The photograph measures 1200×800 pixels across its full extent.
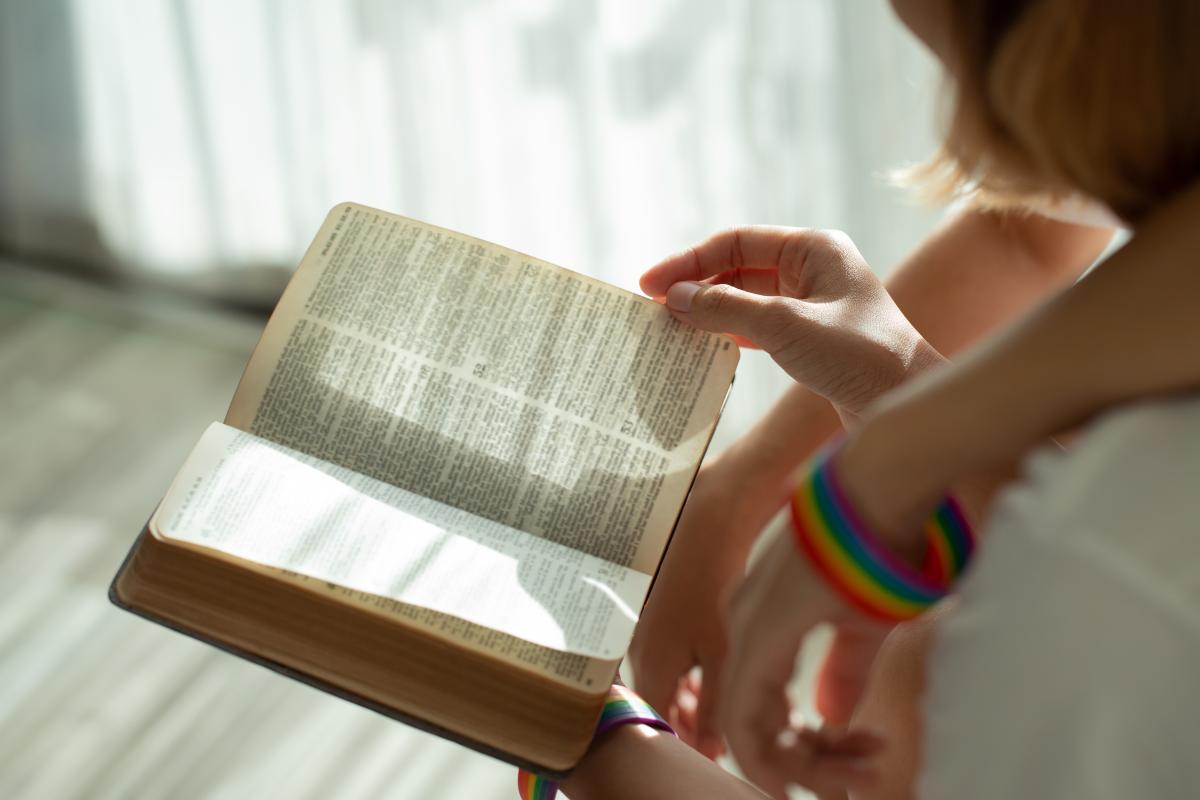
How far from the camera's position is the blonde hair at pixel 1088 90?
0.39m

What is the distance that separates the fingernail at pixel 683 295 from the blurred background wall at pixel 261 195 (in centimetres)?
51

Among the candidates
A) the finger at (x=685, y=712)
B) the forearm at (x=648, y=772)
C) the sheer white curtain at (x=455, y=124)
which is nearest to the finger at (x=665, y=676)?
the finger at (x=685, y=712)

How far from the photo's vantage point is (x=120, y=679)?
1.06m

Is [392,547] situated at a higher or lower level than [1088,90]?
lower

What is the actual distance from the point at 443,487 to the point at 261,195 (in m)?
0.92

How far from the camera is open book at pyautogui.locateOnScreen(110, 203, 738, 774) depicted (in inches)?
22.6

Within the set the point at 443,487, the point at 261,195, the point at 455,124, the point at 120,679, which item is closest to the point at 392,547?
the point at 443,487

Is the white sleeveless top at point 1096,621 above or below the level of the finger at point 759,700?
above

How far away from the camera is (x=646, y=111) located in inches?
45.5

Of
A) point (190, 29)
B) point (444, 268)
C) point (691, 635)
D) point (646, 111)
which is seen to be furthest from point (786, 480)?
point (190, 29)

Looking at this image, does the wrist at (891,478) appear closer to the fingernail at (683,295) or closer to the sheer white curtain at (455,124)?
the fingernail at (683,295)

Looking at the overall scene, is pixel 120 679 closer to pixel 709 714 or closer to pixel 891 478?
pixel 709 714

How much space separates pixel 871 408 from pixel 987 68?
23 cm

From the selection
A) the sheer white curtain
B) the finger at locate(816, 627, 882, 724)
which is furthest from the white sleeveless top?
the sheer white curtain
